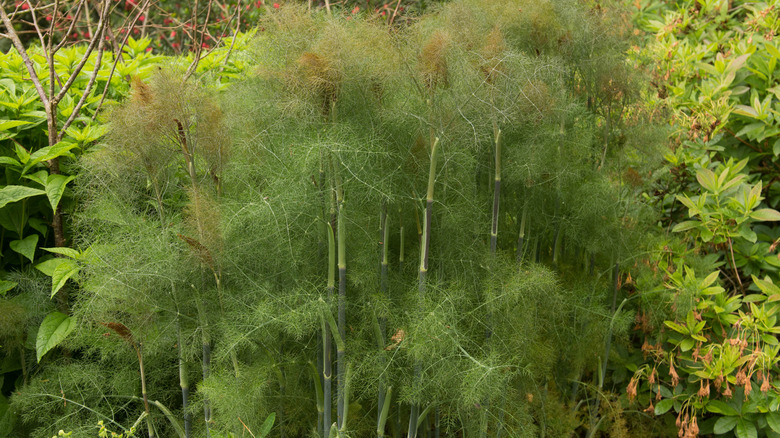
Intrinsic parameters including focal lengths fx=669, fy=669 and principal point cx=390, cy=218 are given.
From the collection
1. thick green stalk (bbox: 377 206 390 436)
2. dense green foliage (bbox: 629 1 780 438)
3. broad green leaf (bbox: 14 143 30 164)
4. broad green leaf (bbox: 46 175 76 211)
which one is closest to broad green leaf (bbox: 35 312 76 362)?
broad green leaf (bbox: 46 175 76 211)

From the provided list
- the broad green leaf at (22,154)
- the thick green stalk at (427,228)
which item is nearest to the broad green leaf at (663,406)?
the thick green stalk at (427,228)

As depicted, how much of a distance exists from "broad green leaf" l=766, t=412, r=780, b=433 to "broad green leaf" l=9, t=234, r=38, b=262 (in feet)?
10.4

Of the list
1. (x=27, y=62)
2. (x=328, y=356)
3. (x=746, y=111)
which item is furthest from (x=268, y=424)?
(x=746, y=111)

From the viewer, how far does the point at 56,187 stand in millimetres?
2662

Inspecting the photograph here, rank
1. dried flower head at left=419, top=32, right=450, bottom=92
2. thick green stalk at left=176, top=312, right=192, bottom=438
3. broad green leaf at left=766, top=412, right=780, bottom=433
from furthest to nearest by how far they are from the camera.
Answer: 1. broad green leaf at left=766, top=412, right=780, bottom=433
2. thick green stalk at left=176, top=312, right=192, bottom=438
3. dried flower head at left=419, top=32, right=450, bottom=92

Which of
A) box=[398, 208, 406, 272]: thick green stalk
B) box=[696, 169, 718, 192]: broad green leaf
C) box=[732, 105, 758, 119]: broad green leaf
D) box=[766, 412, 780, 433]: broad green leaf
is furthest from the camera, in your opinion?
box=[732, 105, 758, 119]: broad green leaf

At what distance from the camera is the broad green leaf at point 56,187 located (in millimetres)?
2622

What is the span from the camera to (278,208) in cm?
222

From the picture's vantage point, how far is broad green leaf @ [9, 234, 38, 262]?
272cm

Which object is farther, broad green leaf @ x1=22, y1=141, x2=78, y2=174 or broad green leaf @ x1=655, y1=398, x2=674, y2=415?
broad green leaf @ x1=655, y1=398, x2=674, y2=415

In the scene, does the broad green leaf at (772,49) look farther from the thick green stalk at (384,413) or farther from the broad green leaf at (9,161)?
the broad green leaf at (9,161)

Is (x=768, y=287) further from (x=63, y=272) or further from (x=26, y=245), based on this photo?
(x=26, y=245)

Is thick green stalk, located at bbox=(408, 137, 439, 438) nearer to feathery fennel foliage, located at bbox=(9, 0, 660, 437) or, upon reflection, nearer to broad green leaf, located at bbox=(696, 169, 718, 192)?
feathery fennel foliage, located at bbox=(9, 0, 660, 437)

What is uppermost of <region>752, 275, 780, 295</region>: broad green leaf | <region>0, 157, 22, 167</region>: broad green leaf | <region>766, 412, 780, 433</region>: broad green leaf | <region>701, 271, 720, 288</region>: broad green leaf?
<region>0, 157, 22, 167</region>: broad green leaf
